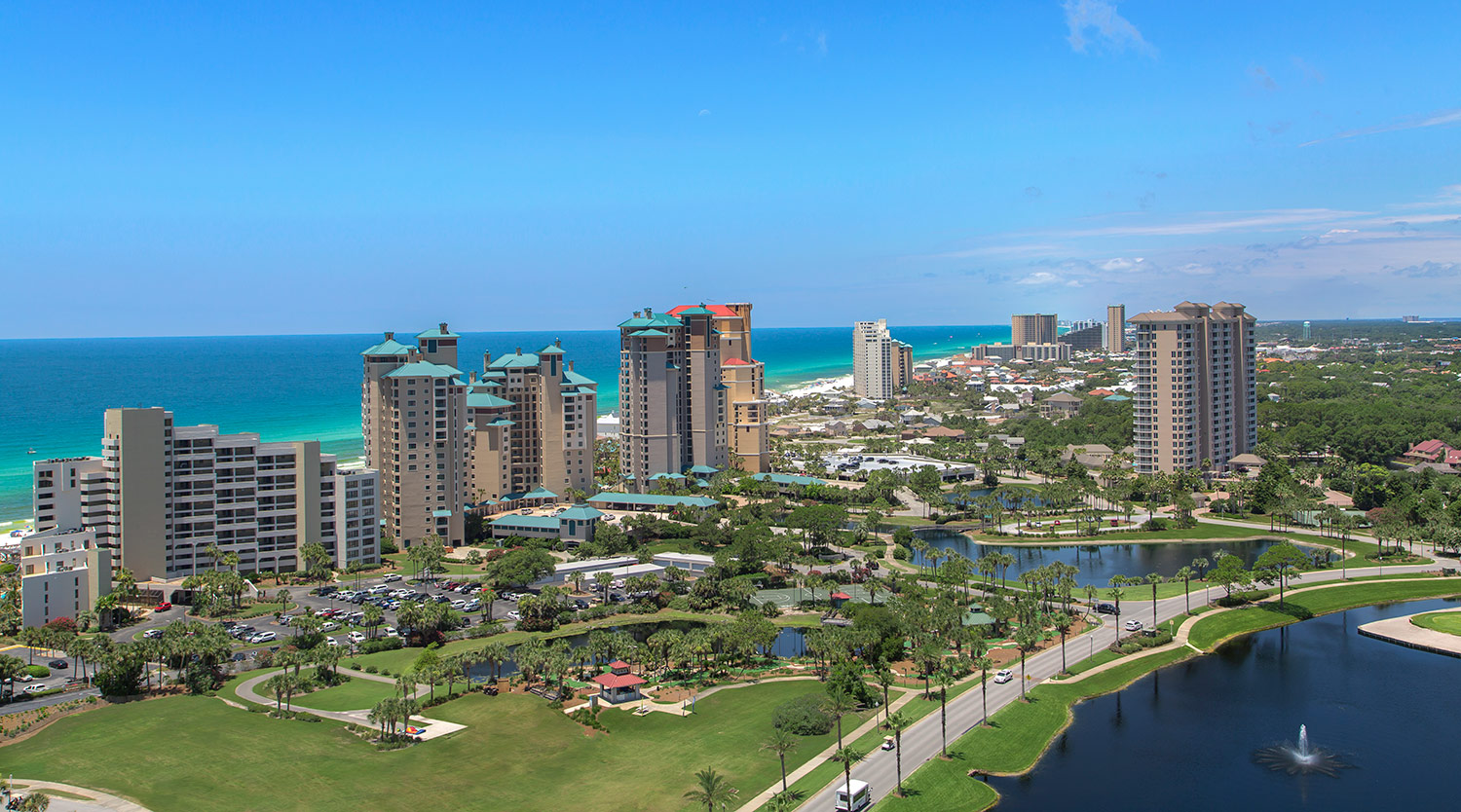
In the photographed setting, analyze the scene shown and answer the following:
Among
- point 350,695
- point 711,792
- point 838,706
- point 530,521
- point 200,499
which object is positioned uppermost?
point 200,499

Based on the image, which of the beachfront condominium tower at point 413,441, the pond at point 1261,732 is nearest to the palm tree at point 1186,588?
the pond at point 1261,732

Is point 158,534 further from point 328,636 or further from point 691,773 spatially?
point 691,773

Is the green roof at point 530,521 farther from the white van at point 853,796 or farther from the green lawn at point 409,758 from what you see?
the white van at point 853,796

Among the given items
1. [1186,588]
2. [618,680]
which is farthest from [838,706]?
[1186,588]

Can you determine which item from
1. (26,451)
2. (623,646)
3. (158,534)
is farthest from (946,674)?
(26,451)

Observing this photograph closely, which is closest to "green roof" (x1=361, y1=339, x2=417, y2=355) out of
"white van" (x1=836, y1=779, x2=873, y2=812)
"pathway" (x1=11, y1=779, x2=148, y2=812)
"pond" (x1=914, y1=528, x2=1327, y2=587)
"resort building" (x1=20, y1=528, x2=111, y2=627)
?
"resort building" (x1=20, y1=528, x2=111, y2=627)

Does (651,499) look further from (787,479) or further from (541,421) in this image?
(787,479)
